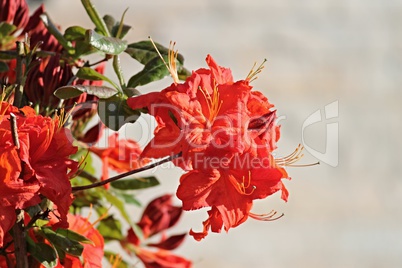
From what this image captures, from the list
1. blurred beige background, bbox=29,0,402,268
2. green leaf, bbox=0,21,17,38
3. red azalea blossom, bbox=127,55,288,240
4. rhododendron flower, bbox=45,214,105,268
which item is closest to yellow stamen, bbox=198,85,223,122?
red azalea blossom, bbox=127,55,288,240

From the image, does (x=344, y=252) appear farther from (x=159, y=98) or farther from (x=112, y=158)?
(x=159, y=98)

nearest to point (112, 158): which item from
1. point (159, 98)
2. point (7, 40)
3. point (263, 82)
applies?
point (7, 40)

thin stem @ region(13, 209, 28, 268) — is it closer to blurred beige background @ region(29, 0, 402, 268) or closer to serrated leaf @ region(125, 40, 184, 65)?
serrated leaf @ region(125, 40, 184, 65)

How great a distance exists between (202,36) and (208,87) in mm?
1278

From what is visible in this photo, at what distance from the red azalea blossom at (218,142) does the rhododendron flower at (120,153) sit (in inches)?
8.0

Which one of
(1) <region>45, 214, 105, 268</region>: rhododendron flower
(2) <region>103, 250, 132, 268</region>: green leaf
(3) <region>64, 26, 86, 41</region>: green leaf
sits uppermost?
(3) <region>64, 26, 86, 41</region>: green leaf

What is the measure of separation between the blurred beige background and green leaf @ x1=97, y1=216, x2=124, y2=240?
0.91 metres

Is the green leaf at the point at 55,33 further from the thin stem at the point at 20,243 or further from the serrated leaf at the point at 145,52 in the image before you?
the thin stem at the point at 20,243

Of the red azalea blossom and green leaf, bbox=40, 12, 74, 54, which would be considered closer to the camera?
the red azalea blossom

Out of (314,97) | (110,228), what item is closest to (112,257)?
(110,228)

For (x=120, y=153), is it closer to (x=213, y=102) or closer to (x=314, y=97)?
(x=213, y=102)

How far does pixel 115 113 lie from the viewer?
0.51 metres

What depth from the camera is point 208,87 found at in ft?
1.58

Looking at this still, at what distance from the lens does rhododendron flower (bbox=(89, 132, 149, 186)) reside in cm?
69
